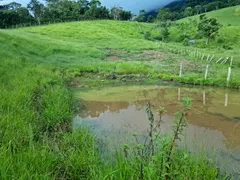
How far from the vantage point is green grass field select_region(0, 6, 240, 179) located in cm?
311

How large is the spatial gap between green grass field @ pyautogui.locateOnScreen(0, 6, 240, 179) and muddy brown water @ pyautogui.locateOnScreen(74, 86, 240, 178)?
3.46ft

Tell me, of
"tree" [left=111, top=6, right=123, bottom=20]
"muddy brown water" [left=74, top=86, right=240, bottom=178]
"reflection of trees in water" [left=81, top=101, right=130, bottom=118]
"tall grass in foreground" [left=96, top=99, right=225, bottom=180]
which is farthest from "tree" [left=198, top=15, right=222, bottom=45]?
"tree" [left=111, top=6, right=123, bottom=20]

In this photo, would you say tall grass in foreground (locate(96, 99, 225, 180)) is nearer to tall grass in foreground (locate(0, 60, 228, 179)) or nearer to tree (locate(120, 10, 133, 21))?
tall grass in foreground (locate(0, 60, 228, 179))

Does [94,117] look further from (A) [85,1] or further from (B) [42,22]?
(A) [85,1]

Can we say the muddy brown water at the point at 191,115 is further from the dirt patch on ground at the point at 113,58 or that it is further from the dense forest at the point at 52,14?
the dense forest at the point at 52,14

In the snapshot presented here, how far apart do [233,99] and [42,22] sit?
54769 mm

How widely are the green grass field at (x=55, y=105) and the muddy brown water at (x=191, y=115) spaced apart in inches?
41.5

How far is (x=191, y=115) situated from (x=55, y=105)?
474 centimetres

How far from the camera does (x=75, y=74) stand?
15.1 m

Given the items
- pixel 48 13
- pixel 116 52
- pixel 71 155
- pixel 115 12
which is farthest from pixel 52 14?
pixel 71 155

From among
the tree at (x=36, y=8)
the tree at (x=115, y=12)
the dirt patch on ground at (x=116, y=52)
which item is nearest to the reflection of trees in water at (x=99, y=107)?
the dirt patch on ground at (x=116, y=52)

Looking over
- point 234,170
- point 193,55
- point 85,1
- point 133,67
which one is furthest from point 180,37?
point 85,1

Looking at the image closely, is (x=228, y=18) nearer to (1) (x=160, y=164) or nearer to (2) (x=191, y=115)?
(2) (x=191, y=115)

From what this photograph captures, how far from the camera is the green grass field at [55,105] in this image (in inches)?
123
